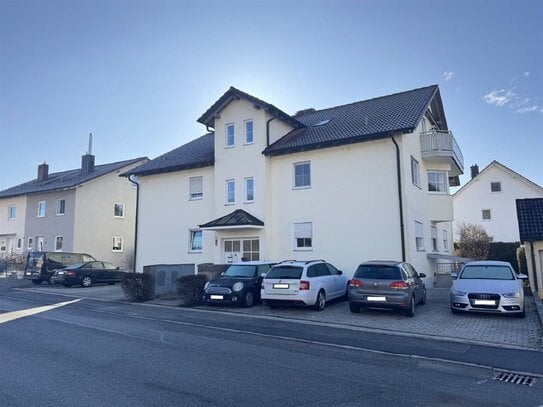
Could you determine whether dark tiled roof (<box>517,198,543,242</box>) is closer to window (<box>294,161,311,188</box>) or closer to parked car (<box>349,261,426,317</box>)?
parked car (<box>349,261,426,317</box>)

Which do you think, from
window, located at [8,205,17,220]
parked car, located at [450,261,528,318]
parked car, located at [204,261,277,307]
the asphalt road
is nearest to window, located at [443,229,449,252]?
parked car, located at [450,261,528,318]

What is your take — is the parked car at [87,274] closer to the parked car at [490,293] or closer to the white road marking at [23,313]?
the white road marking at [23,313]

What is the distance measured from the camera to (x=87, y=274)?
80.0ft

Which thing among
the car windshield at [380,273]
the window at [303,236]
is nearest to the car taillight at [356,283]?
the car windshield at [380,273]

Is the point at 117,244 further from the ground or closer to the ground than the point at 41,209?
closer to the ground

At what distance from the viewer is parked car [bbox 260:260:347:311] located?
1291 centimetres

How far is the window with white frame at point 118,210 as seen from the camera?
35481 mm

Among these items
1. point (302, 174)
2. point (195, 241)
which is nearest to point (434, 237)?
point (302, 174)

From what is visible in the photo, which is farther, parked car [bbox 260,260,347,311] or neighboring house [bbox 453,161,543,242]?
neighboring house [bbox 453,161,543,242]

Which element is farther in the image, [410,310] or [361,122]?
[361,122]

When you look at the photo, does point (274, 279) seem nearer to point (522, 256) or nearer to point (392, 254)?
point (392, 254)

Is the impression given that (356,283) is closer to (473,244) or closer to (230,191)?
(230,191)

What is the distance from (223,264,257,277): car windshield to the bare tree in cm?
1992

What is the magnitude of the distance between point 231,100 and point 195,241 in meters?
7.87
